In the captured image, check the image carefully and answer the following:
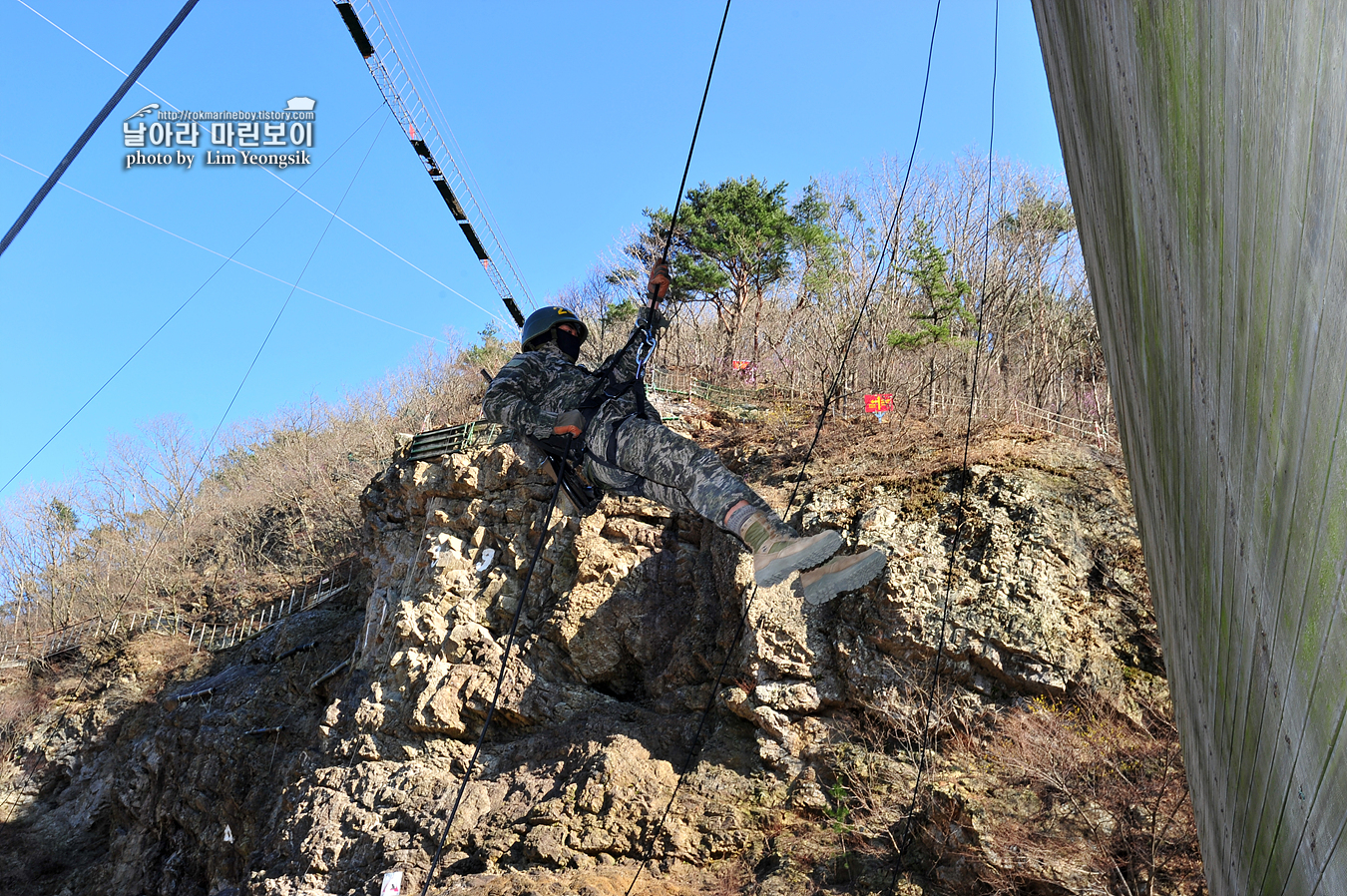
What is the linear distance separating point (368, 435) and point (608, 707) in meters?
23.1

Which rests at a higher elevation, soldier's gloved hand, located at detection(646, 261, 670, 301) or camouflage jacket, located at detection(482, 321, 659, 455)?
soldier's gloved hand, located at detection(646, 261, 670, 301)

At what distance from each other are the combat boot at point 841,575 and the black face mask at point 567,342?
9.28 feet

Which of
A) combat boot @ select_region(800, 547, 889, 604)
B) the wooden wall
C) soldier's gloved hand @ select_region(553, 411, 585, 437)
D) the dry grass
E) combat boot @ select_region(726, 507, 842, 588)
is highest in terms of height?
soldier's gloved hand @ select_region(553, 411, 585, 437)

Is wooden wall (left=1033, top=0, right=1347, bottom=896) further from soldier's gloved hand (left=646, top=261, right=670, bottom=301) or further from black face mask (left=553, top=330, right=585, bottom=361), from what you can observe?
black face mask (left=553, top=330, right=585, bottom=361)

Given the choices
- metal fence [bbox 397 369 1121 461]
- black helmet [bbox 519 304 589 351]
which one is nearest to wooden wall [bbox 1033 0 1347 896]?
black helmet [bbox 519 304 589 351]

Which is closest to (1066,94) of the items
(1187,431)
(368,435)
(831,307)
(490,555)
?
(1187,431)

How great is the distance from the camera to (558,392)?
260 inches

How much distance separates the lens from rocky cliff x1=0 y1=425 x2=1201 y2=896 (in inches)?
383

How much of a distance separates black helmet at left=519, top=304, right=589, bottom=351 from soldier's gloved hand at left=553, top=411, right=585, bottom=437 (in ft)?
4.39

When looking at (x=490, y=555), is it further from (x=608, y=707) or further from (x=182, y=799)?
(x=182, y=799)

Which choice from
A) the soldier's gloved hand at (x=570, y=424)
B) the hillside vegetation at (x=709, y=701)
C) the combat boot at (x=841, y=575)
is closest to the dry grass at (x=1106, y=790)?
the hillside vegetation at (x=709, y=701)

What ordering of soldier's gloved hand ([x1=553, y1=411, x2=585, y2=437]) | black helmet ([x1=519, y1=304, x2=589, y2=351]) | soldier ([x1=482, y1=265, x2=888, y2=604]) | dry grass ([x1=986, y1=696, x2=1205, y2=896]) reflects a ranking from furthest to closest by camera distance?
dry grass ([x1=986, y1=696, x2=1205, y2=896])
black helmet ([x1=519, y1=304, x2=589, y2=351])
soldier's gloved hand ([x1=553, y1=411, x2=585, y2=437])
soldier ([x1=482, y1=265, x2=888, y2=604])

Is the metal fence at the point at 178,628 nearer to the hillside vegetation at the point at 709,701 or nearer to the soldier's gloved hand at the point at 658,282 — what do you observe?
the hillside vegetation at the point at 709,701

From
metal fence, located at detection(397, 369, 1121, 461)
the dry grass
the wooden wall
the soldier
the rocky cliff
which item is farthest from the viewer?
metal fence, located at detection(397, 369, 1121, 461)
